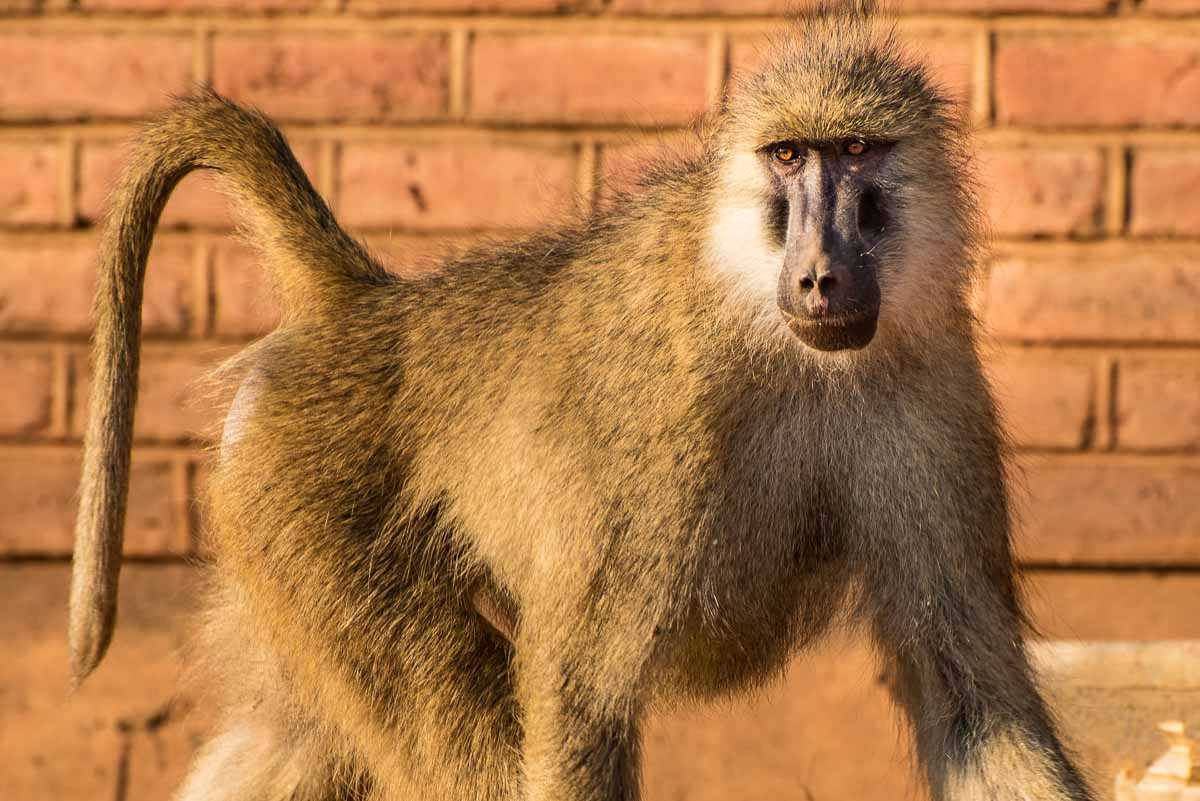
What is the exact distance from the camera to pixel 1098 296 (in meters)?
3.35

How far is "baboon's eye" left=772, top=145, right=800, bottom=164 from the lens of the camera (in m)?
2.22

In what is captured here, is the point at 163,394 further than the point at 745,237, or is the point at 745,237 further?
the point at 163,394

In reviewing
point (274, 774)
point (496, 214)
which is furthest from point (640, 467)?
point (496, 214)

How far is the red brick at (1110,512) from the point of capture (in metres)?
3.34

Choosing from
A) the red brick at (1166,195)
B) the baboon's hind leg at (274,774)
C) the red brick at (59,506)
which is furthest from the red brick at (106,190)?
the red brick at (1166,195)

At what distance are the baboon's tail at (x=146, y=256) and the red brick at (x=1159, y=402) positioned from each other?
1507 mm

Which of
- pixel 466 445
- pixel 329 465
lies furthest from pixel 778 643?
pixel 329 465

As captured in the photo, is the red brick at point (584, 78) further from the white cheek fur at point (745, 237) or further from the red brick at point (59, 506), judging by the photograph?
the white cheek fur at point (745, 237)

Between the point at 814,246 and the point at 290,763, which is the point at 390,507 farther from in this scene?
the point at 814,246

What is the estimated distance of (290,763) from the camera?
2.62 metres

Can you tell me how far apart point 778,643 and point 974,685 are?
0.28 metres

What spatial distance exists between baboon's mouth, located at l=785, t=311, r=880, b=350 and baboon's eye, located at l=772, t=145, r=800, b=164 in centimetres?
23

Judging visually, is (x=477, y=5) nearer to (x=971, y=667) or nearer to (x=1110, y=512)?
(x=1110, y=512)

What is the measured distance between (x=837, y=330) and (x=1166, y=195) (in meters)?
1.52
